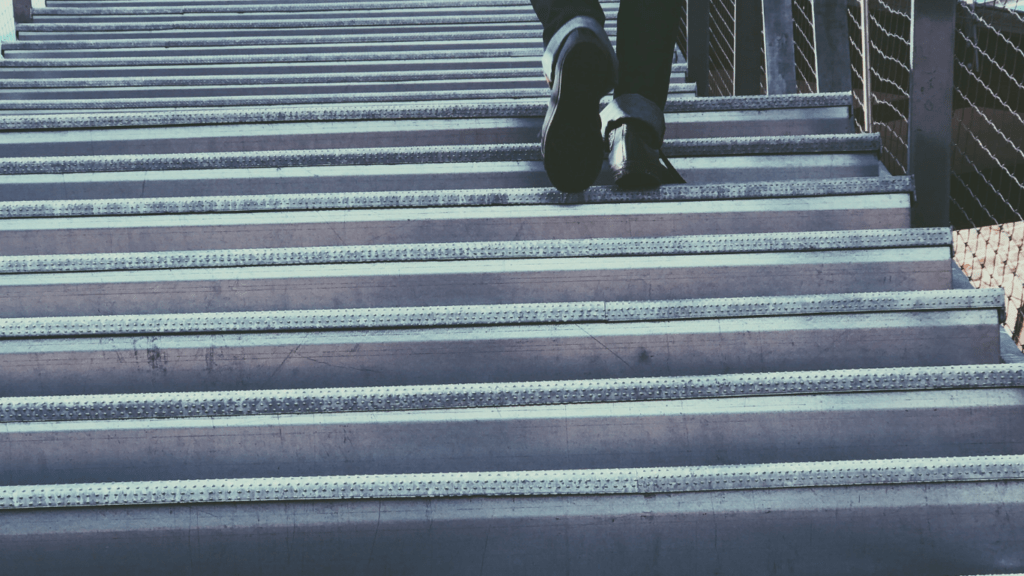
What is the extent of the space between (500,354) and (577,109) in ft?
1.39

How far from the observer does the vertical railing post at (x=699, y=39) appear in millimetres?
2609

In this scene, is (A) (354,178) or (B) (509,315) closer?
(B) (509,315)

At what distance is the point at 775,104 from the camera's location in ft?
6.16

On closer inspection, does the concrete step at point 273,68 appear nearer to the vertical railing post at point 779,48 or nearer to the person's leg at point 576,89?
the vertical railing post at point 779,48

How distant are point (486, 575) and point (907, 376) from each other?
615mm

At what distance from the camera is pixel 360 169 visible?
5.38 ft


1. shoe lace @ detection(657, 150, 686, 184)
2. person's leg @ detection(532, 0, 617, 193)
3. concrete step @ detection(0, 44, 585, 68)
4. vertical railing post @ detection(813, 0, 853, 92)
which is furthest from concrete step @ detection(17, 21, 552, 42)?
person's leg @ detection(532, 0, 617, 193)

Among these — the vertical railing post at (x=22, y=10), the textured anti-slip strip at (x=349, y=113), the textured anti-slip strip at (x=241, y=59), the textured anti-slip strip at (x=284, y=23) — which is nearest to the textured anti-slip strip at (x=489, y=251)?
the textured anti-slip strip at (x=349, y=113)

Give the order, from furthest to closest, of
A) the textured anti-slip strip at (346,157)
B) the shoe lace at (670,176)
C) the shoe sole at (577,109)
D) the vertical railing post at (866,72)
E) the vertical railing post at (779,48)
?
1. the vertical railing post at (779,48)
2. the vertical railing post at (866,72)
3. the textured anti-slip strip at (346,157)
4. the shoe lace at (670,176)
5. the shoe sole at (577,109)

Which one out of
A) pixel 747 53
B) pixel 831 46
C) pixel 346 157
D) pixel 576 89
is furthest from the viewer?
pixel 747 53

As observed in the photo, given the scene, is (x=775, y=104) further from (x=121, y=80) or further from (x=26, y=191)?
(x=121, y=80)

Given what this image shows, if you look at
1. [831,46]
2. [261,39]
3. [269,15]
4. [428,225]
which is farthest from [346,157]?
[269,15]

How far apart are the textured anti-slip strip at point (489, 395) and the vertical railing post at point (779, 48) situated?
50.8 inches

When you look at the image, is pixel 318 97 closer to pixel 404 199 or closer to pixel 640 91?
pixel 404 199
